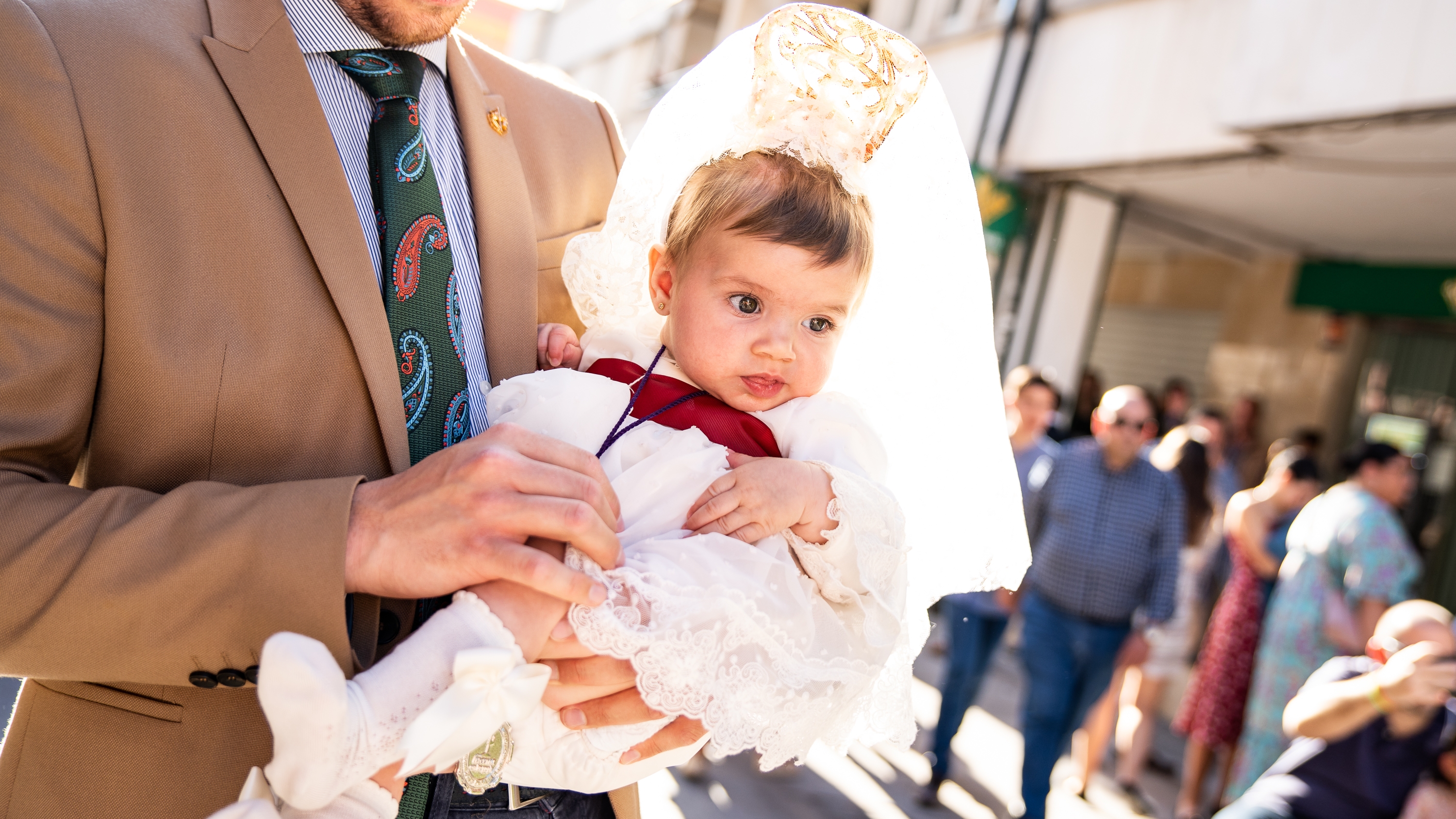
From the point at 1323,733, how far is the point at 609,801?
9.79 ft

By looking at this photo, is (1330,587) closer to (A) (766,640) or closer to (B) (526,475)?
(A) (766,640)

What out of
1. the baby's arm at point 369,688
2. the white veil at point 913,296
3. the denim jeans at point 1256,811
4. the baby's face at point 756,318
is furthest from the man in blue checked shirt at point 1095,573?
the baby's arm at point 369,688

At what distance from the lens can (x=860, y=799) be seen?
214 inches

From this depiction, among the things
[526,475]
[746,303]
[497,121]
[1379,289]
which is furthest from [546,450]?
[1379,289]

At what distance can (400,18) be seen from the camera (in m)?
1.59

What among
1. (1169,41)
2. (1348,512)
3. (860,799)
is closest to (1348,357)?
(1169,41)

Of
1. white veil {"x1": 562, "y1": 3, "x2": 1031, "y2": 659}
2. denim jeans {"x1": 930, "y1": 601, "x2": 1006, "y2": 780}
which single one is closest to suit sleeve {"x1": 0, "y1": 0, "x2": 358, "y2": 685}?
white veil {"x1": 562, "y1": 3, "x2": 1031, "y2": 659}

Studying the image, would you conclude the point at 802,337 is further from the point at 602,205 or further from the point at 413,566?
the point at 413,566

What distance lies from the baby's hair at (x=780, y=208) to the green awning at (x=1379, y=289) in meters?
8.79

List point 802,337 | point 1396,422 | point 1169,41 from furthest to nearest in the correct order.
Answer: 1. point 1396,422
2. point 1169,41
3. point 802,337

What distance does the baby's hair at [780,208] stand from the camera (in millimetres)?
1695

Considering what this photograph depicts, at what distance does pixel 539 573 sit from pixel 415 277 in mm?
530

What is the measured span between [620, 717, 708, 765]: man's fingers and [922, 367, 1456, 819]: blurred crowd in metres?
2.85

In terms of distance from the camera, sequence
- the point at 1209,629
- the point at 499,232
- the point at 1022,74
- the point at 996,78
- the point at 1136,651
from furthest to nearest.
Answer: the point at 996,78
the point at 1022,74
the point at 1209,629
the point at 1136,651
the point at 499,232
